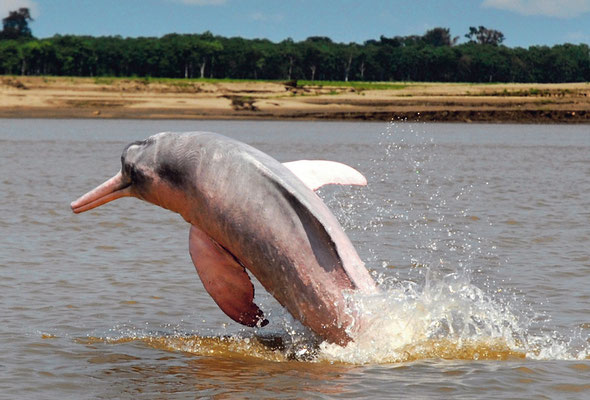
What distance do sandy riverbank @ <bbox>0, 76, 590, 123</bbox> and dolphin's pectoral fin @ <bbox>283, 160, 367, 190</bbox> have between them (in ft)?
165

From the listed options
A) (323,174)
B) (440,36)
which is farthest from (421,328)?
(440,36)

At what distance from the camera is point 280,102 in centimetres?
6384

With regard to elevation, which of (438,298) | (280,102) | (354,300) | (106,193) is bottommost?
(280,102)

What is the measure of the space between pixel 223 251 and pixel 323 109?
55726mm

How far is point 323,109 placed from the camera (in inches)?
2474

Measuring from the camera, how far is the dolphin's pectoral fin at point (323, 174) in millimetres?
7535

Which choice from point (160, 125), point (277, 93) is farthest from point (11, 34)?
point (160, 125)

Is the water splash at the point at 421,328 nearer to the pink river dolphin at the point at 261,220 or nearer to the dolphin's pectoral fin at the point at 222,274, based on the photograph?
the pink river dolphin at the point at 261,220

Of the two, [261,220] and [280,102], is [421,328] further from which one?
[280,102]

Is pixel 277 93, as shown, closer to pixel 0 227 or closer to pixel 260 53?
pixel 260 53

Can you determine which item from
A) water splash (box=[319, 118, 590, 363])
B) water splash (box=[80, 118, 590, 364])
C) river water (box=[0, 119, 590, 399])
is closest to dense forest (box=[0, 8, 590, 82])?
river water (box=[0, 119, 590, 399])

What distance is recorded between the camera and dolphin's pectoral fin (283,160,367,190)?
7535 millimetres

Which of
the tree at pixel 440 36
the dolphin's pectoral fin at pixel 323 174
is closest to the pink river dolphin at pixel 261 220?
the dolphin's pectoral fin at pixel 323 174

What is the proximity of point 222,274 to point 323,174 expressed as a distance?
123cm
